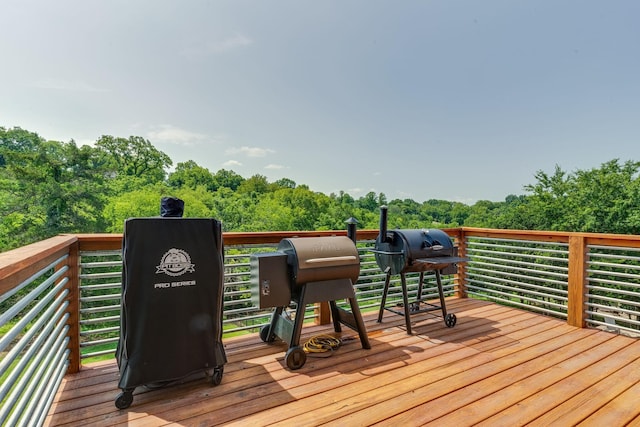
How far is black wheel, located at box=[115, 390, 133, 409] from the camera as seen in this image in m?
2.00

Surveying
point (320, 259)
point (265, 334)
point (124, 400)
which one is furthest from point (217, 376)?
point (320, 259)

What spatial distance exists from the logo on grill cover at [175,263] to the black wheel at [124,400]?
0.72 m

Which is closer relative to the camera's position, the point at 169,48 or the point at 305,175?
the point at 169,48

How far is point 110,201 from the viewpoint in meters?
21.4

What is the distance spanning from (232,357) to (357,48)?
379 inches

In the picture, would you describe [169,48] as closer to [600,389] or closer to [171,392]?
[171,392]

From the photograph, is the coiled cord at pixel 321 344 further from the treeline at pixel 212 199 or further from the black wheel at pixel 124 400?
the treeline at pixel 212 199

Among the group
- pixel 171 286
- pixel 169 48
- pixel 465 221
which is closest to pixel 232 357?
pixel 171 286

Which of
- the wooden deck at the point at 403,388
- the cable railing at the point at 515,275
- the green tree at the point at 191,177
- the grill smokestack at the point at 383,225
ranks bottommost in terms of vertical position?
the wooden deck at the point at 403,388

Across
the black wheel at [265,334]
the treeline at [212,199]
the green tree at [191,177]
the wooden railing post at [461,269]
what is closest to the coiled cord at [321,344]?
the black wheel at [265,334]

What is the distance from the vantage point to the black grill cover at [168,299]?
6.70 feet

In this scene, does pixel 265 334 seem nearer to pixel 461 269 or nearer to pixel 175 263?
pixel 175 263

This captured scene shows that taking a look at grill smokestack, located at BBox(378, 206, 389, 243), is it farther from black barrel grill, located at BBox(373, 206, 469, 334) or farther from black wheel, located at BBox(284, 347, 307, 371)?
black wheel, located at BBox(284, 347, 307, 371)

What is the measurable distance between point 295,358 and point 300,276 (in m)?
0.60
